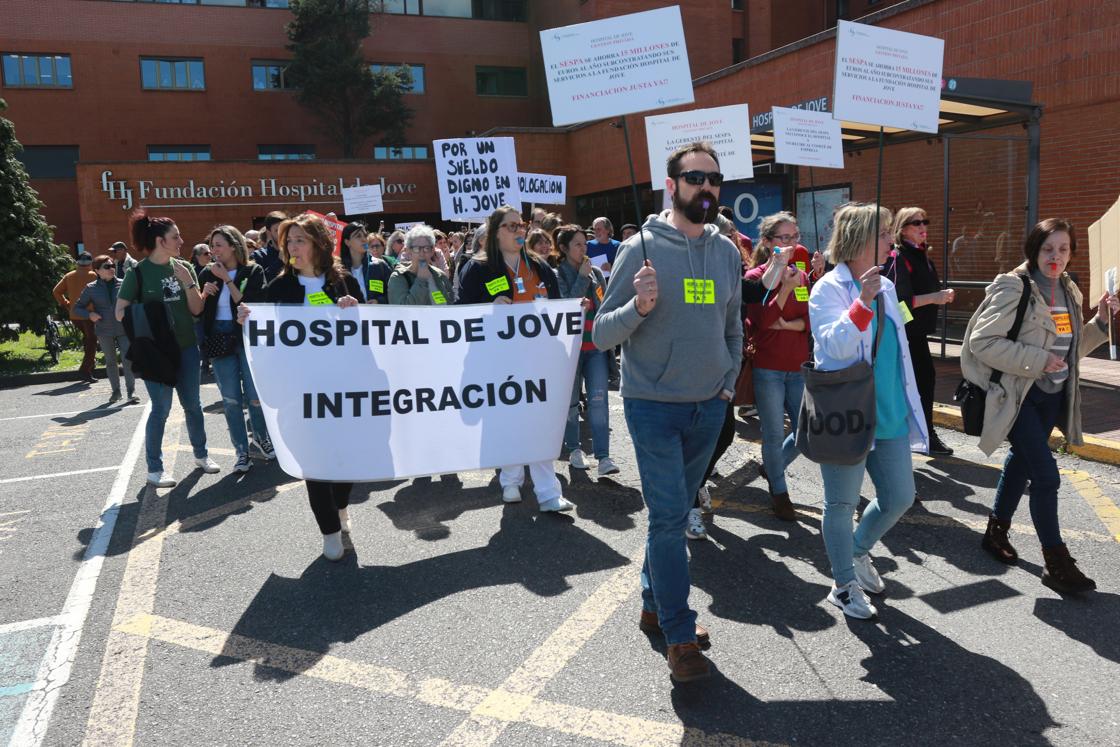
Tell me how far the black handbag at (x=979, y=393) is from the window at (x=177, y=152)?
34.2 metres

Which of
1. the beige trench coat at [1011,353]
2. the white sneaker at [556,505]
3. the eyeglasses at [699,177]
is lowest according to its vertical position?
the white sneaker at [556,505]

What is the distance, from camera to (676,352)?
3156 millimetres

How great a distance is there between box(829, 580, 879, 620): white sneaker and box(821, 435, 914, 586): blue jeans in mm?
36

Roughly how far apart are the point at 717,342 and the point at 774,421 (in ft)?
6.92

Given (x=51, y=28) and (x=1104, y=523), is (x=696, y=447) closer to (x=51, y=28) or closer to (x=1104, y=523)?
(x=1104, y=523)

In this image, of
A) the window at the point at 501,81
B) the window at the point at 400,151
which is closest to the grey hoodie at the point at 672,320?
the window at the point at 400,151

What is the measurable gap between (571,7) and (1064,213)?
2710 centimetres

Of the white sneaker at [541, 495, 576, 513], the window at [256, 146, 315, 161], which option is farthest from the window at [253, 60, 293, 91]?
the white sneaker at [541, 495, 576, 513]

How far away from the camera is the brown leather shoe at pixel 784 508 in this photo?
5.04 m

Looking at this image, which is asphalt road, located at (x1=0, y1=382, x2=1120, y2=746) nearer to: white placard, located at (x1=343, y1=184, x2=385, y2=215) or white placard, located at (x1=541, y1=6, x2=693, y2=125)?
white placard, located at (x1=541, y1=6, x2=693, y2=125)

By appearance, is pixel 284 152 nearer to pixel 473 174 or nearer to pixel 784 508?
pixel 473 174

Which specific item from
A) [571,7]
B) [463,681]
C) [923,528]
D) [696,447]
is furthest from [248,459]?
[571,7]

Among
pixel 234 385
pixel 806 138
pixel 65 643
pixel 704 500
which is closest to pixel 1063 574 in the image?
pixel 704 500

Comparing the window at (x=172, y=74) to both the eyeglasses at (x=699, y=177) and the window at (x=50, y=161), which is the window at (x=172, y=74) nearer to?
the window at (x=50, y=161)
